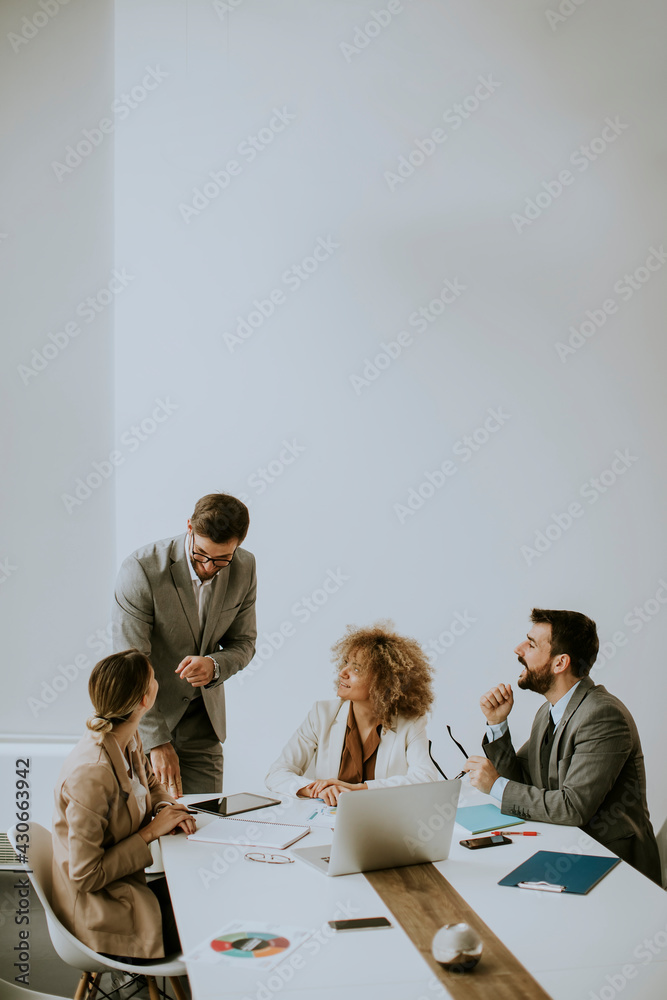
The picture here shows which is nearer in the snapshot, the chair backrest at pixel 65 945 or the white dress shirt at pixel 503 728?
the chair backrest at pixel 65 945

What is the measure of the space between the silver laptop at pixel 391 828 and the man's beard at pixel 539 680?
2.70 feet

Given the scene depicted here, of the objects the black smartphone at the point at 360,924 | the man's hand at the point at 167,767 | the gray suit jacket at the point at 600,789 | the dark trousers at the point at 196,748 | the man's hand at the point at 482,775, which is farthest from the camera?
the dark trousers at the point at 196,748

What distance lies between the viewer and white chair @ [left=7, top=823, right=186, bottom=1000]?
7.00ft

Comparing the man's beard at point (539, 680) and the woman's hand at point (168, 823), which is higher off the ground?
the man's beard at point (539, 680)

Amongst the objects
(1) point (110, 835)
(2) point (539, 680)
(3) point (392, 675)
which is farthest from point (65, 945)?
(2) point (539, 680)

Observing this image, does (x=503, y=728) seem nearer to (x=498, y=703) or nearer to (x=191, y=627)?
(x=498, y=703)

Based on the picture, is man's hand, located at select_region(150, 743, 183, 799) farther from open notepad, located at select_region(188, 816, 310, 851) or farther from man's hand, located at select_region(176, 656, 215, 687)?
open notepad, located at select_region(188, 816, 310, 851)

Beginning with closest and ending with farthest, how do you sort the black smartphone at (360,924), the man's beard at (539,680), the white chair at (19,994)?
the black smartphone at (360,924), the white chair at (19,994), the man's beard at (539,680)

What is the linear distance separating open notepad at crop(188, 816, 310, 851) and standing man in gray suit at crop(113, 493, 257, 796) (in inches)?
26.1

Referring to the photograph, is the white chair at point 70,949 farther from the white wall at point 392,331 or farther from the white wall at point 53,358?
the white wall at point 53,358

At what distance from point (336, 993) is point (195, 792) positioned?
200cm

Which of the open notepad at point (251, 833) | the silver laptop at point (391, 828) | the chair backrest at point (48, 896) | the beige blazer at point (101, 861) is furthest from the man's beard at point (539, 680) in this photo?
the chair backrest at point (48, 896)

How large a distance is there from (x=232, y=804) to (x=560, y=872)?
46.1 inches

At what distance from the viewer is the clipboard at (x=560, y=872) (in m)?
2.10
